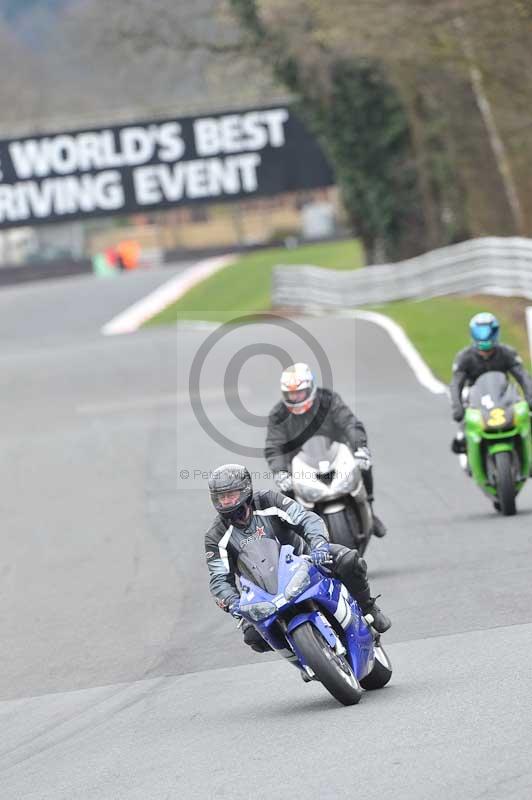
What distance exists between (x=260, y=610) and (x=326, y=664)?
440 millimetres

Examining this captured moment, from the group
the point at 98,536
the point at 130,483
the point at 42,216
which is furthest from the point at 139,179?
the point at 98,536

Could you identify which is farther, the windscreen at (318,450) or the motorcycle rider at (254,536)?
the windscreen at (318,450)

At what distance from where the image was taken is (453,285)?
3628 cm

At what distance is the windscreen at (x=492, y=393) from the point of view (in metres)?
13.8

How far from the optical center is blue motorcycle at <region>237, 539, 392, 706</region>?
8062 mm

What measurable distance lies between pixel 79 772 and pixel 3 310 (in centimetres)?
5025

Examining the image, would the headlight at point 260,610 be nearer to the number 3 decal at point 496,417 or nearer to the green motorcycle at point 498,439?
the green motorcycle at point 498,439

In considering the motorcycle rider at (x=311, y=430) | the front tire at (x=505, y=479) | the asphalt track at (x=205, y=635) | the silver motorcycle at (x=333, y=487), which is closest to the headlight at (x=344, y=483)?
the silver motorcycle at (x=333, y=487)

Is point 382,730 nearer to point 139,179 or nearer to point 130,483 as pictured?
point 130,483

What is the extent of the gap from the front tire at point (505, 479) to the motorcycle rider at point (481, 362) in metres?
0.57

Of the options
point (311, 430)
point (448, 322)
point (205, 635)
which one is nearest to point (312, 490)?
point (311, 430)

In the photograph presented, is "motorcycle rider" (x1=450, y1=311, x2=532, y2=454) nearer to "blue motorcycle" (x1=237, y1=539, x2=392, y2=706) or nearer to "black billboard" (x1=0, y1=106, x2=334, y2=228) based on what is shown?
"blue motorcycle" (x1=237, y1=539, x2=392, y2=706)

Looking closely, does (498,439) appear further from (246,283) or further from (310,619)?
(246,283)

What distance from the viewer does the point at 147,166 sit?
4194cm
